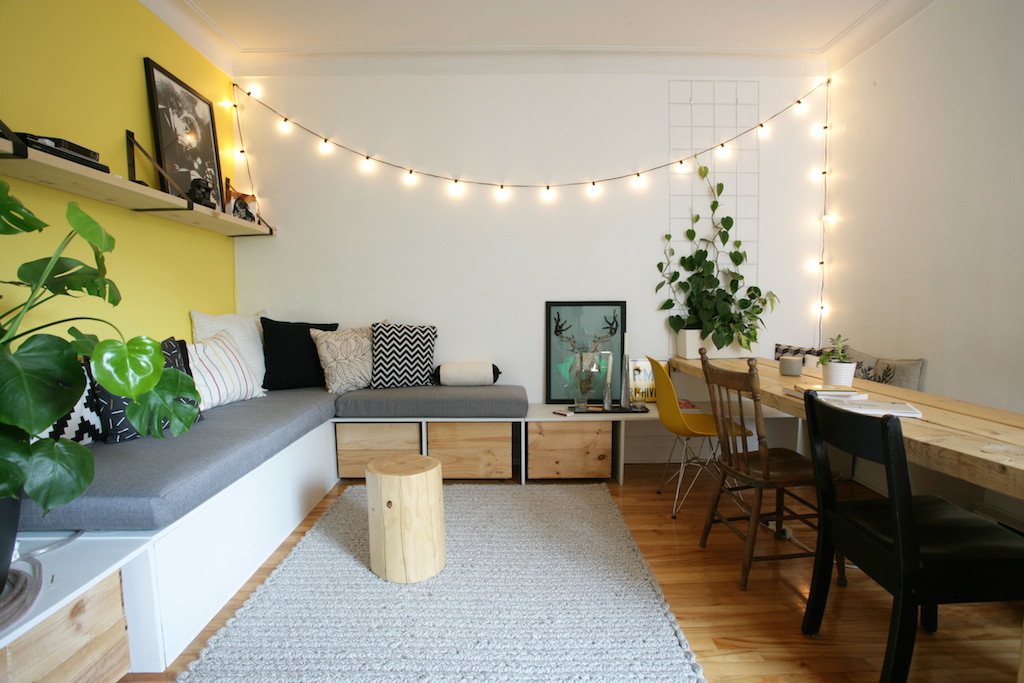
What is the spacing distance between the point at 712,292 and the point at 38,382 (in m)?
3.30

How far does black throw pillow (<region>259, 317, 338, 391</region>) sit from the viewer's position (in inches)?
121

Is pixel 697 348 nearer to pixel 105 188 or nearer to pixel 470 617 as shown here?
pixel 470 617

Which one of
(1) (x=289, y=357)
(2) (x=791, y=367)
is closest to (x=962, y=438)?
(2) (x=791, y=367)

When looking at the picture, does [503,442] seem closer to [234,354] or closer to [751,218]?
[234,354]

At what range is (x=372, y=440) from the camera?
2918 millimetres

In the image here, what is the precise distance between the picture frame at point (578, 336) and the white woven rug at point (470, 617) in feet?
3.92

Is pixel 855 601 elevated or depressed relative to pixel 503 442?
depressed

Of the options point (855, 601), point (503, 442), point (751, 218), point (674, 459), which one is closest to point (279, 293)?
point (503, 442)

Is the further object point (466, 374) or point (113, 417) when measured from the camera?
point (466, 374)

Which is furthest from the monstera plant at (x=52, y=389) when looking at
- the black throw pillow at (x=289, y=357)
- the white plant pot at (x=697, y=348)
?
the white plant pot at (x=697, y=348)

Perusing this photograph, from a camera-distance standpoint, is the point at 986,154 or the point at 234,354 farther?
the point at 234,354

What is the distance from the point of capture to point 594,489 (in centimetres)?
286

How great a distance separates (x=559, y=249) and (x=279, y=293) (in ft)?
6.42

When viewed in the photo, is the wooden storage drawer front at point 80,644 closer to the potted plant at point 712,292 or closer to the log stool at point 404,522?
the log stool at point 404,522
